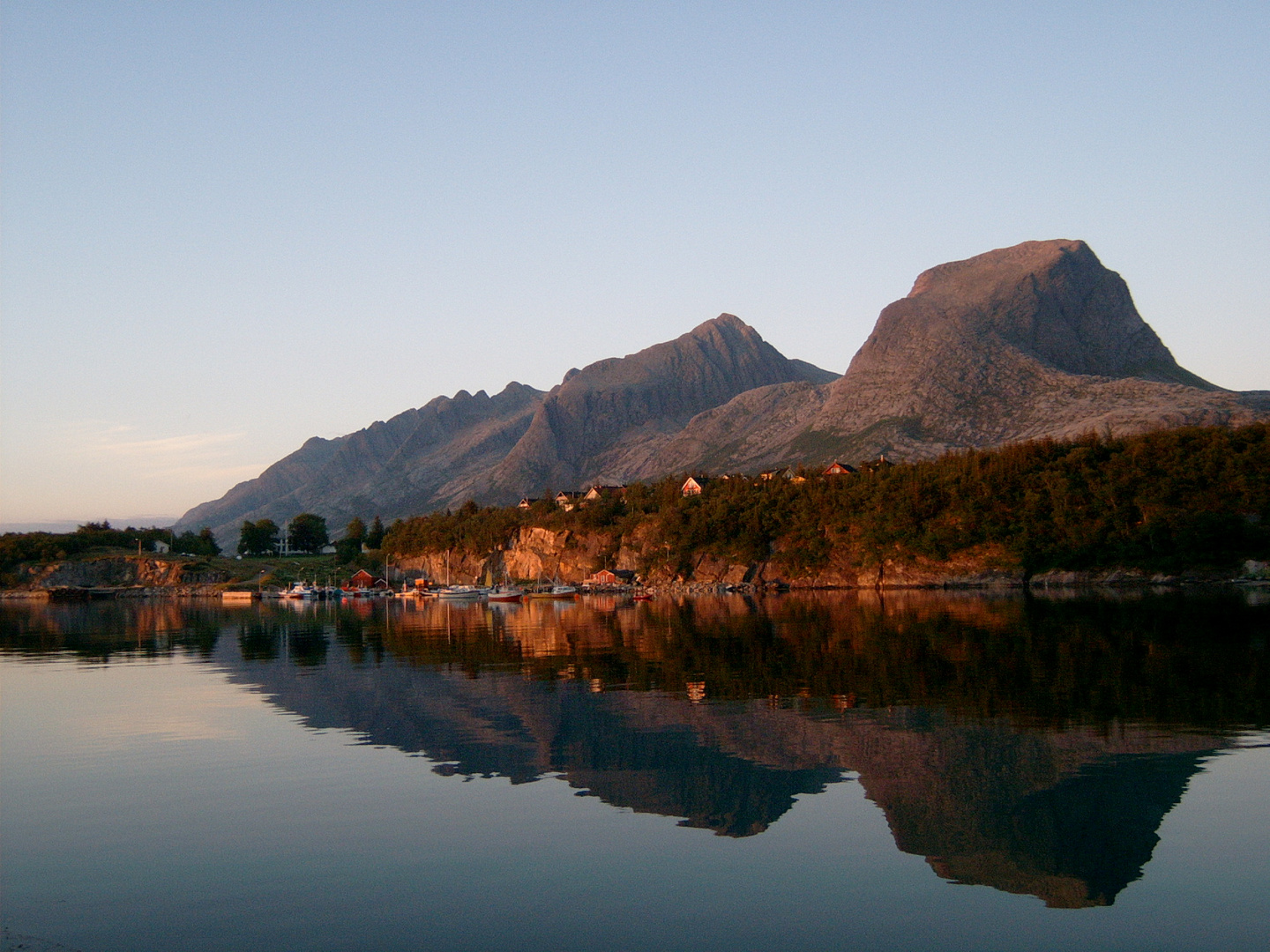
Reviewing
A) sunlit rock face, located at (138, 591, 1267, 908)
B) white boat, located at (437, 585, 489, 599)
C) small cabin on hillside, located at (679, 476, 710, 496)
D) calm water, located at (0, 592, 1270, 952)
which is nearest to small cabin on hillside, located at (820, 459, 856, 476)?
small cabin on hillside, located at (679, 476, 710, 496)

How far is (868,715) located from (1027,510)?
318 feet

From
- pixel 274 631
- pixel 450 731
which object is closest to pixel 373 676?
pixel 450 731

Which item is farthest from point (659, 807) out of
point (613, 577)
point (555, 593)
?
point (613, 577)

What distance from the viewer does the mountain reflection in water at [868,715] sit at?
52.4ft

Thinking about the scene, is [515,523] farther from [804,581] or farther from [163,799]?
[163,799]

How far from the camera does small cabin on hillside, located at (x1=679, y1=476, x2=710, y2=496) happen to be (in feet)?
567

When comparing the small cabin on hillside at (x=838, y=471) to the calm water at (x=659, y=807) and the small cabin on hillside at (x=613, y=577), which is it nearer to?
the small cabin on hillside at (x=613, y=577)

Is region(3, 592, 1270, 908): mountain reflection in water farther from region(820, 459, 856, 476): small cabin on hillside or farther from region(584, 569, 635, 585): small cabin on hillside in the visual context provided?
region(584, 569, 635, 585): small cabin on hillside

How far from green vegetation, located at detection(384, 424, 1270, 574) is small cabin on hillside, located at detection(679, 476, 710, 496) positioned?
14782 millimetres

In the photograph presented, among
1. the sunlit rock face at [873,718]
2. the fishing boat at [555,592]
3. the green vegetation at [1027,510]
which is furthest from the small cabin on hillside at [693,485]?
the sunlit rock face at [873,718]

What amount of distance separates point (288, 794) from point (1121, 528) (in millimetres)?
104481

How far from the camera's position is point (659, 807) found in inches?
679

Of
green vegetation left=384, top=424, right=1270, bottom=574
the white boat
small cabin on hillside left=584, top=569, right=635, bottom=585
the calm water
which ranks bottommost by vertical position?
the white boat

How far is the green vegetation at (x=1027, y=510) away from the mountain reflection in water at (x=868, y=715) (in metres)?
48.9
